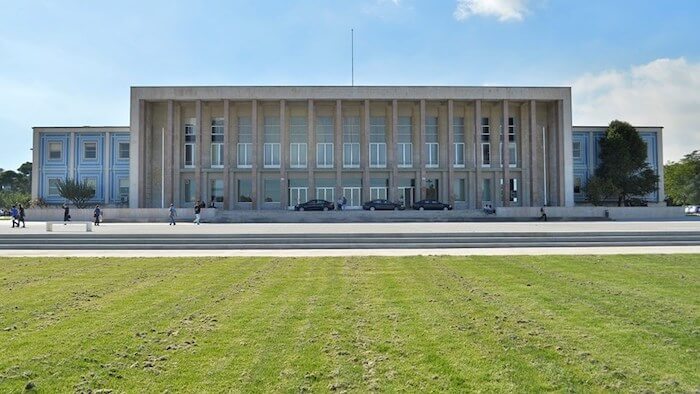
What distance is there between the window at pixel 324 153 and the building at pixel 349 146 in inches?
4.0

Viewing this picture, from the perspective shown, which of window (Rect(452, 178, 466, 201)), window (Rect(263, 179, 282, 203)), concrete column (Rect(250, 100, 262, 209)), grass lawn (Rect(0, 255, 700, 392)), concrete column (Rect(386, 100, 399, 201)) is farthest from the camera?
window (Rect(452, 178, 466, 201))

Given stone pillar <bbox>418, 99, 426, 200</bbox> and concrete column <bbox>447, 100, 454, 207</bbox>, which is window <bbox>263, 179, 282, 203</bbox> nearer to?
stone pillar <bbox>418, 99, 426, 200</bbox>

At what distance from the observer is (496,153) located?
50.7 m

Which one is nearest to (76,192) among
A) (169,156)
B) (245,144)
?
(169,156)

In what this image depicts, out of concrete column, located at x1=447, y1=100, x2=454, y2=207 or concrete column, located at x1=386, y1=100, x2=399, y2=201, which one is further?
concrete column, located at x1=447, y1=100, x2=454, y2=207

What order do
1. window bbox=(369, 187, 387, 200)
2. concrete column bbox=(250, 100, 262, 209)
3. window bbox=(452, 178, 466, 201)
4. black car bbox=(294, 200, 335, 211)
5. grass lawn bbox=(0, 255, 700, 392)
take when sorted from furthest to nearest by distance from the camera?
1. window bbox=(369, 187, 387, 200)
2. window bbox=(452, 178, 466, 201)
3. concrete column bbox=(250, 100, 262, 209)
4. black car bbox=(294, 200, 335, 211)
5. grass lawn bbox=(0, 255, 700, 392)

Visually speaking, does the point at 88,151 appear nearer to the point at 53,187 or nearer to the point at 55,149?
the point at 55,149

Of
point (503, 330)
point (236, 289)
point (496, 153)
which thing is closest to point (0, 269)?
point (236, 289)

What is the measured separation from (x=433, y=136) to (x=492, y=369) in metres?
47.9

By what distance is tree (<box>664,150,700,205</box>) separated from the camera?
224 ft

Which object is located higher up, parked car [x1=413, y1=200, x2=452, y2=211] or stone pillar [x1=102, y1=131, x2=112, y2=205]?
stone pillar [x1=102, y1=131, x2=112, y2=205]

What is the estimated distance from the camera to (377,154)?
5081 cm

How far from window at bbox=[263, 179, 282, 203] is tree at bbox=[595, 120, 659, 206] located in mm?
33669

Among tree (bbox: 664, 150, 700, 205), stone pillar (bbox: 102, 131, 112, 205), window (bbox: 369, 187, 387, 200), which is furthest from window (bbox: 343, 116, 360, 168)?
tree (bbox: 664, 150, 700, 205)
